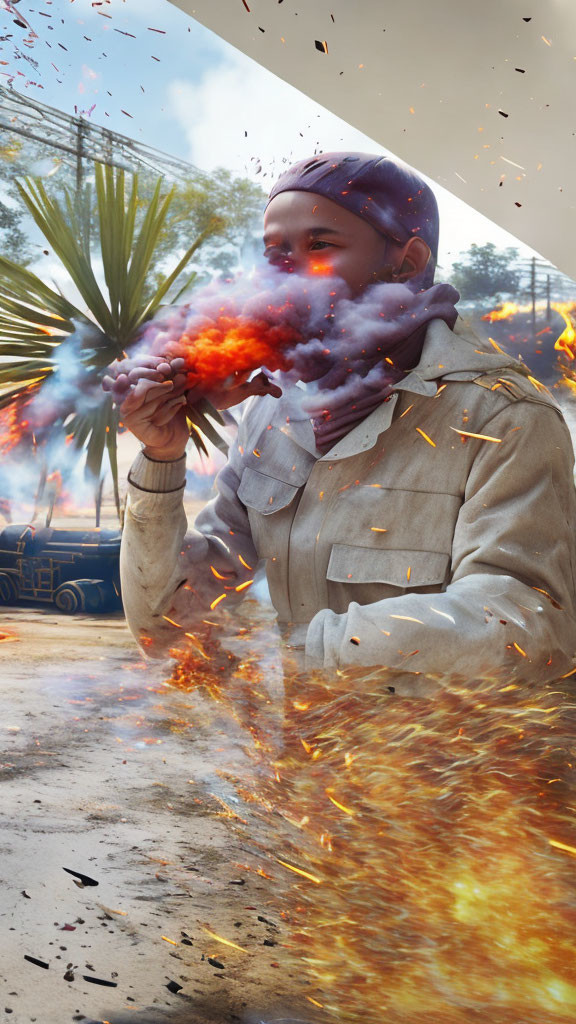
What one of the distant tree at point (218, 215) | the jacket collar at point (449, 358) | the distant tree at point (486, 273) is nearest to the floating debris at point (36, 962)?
the jacket collar at point (449, 358)

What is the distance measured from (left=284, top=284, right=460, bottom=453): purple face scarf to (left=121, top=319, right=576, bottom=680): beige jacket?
0.06 ft

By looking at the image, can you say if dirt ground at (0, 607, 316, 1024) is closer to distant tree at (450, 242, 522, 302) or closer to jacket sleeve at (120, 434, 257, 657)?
jacket sleeve at (120, 434, 257, 657)

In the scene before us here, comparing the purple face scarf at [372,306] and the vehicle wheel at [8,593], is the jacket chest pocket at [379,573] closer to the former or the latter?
the purple face scarf at [372,306]

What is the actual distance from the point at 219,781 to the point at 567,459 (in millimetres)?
451

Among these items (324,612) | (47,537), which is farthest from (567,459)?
(47,537)

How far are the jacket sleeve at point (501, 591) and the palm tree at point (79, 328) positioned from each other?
1.25ft

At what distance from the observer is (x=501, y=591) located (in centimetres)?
65

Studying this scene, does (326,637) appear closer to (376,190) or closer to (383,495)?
(383,495)

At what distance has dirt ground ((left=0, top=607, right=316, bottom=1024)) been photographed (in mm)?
478

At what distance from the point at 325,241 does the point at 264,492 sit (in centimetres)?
25

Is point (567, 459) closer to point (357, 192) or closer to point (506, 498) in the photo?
point (506, 498)

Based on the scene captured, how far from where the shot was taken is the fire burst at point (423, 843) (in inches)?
21.0

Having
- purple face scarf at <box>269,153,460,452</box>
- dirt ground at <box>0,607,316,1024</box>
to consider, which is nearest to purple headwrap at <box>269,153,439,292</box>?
purple face scarf at <box>269,153,460,452</box>

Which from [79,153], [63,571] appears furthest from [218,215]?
[63,571]
